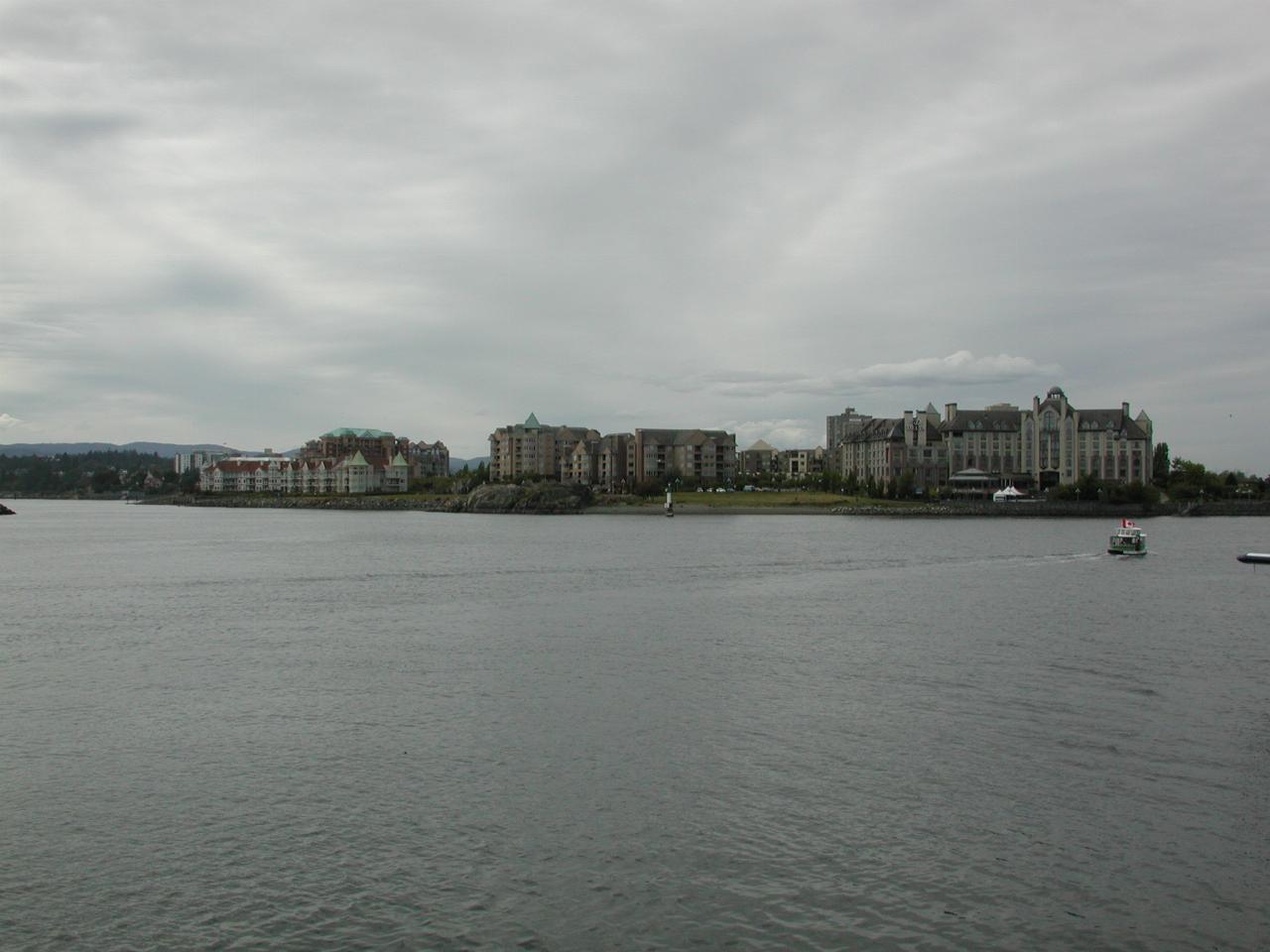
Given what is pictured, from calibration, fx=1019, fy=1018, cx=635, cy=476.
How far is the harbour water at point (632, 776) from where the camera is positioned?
12953 millimetres

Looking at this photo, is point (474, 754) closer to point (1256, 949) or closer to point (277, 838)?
point (277, 838)

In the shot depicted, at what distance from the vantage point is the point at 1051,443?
173500 millimetres

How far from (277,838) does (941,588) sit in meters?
41.4

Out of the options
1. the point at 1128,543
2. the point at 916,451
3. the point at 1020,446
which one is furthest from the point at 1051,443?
the point at 1128,543

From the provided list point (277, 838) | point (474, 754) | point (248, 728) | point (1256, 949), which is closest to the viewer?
point (1256, 949)

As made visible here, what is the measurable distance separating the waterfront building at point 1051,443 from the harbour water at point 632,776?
13931 cm

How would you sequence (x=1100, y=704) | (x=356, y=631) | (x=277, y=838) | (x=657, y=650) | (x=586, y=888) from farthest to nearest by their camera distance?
(x=356, y=631)
(x=657, y=650)
(x=1100, y=704)
(x=277, y=838)
(x=586, y=888)

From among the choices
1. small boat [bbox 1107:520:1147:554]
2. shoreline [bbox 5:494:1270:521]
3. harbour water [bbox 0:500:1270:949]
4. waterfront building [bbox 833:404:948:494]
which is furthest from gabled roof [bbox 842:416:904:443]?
harbour water [bbox 0:500:1270:949]

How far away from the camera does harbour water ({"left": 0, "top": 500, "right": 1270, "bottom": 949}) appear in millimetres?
12953

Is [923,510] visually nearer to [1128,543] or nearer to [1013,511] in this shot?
[1013,511]

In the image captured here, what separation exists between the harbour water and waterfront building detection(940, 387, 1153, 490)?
13931 cm

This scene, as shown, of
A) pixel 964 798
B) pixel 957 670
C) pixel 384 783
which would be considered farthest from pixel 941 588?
pixel 384 783

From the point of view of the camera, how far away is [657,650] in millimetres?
31938

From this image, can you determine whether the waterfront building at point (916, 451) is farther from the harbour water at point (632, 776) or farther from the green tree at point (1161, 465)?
the harbour water at point (632, 776)
